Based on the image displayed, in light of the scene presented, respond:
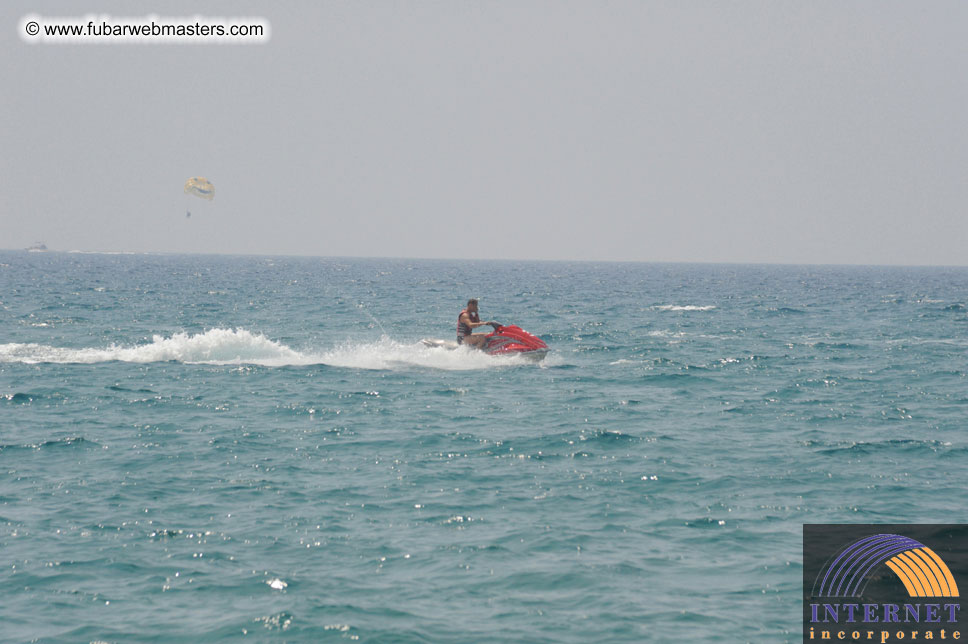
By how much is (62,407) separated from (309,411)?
4.99m

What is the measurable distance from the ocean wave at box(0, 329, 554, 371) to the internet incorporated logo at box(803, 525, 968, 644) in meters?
14.9

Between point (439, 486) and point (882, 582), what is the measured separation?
5734 millimetres

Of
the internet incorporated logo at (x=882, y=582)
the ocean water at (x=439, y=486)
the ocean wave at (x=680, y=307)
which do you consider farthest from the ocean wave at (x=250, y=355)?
the ocean wave at (x=680, y=307)

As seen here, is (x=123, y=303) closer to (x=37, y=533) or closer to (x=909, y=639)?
(x=37, y=533)

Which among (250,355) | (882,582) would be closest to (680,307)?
(250,355)

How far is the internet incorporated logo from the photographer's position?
8.39m

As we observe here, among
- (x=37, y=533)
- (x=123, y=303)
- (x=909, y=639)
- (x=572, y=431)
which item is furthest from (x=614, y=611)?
(x=123, y=303)

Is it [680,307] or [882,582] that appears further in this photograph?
[680,307]

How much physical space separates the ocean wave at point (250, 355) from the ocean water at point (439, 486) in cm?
11

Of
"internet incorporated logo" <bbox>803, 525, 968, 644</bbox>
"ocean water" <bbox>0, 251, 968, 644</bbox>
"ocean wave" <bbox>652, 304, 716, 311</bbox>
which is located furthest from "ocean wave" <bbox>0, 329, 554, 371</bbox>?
"ocean wave" <bbox>652, 304, 716, 311</bbox>

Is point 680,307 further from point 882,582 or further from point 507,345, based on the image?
point 882,582

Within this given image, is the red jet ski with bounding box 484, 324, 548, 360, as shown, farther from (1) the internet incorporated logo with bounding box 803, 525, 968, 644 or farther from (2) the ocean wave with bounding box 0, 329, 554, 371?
(1) the internet incorporated logo with bounding box 803, 525, 968, 644

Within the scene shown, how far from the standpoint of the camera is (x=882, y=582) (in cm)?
931

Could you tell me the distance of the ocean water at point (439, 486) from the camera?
8.50 m
